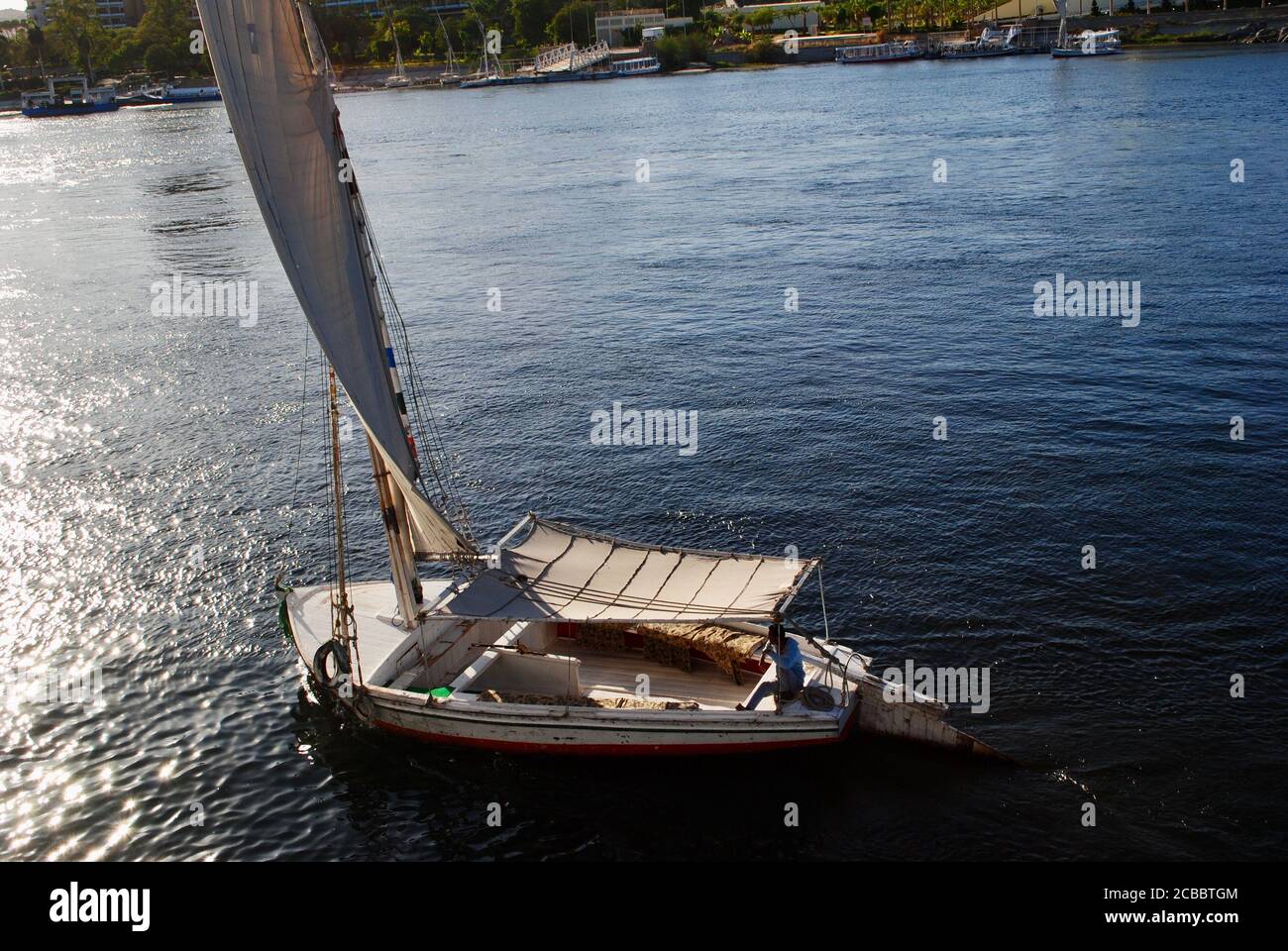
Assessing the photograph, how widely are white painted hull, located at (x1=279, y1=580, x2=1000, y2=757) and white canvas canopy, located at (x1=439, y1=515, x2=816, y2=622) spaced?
287 centimetres

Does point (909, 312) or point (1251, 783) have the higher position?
point (909, 312)

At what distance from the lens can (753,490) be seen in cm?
5375

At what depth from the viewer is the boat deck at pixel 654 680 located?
36938 mm

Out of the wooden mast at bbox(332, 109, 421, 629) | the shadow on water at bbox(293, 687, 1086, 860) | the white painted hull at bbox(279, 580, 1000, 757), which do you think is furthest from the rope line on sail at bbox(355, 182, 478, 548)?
the shadow on water at bbox(293, 687, 1086, 860)

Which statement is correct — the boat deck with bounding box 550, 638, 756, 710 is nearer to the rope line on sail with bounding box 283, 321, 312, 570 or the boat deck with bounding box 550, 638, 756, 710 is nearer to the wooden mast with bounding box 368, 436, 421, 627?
the wooden mast with bounding box 368, 436, 421, 627

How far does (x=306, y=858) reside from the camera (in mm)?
33250

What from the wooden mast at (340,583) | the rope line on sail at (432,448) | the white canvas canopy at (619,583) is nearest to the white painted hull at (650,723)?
the wooden mast at (340,583)

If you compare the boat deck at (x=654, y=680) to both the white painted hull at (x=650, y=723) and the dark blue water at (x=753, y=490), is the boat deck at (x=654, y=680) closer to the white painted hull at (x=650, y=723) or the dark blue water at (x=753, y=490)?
the white painted hull at (x=650, y=723)

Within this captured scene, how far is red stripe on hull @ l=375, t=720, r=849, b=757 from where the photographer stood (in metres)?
34.6

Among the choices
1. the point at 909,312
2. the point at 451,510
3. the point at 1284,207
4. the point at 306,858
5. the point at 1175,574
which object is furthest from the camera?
the point at 1284,207

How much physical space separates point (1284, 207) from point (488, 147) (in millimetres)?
112263
